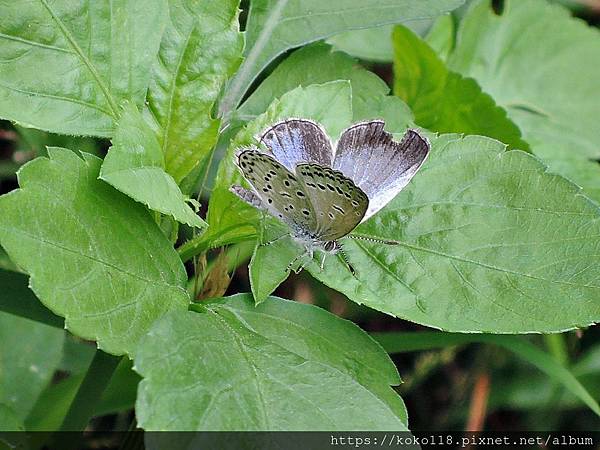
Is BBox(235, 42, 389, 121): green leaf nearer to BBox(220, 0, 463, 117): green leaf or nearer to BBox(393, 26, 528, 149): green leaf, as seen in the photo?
BBox(220, 0, 463, 117): green leaf

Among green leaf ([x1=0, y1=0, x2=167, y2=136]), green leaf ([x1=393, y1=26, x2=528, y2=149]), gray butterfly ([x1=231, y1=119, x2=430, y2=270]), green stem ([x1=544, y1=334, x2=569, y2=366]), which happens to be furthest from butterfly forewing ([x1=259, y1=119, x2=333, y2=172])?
green stem ([x1=544, y1=334, x2=569, y2=366])

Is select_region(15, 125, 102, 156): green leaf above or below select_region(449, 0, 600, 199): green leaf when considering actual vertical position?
below

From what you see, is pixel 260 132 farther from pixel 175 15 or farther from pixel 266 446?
pixel 266 446

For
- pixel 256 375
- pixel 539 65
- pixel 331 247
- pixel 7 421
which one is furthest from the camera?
pixel 539 65

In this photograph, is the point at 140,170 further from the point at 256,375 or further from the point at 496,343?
the point at 496,343

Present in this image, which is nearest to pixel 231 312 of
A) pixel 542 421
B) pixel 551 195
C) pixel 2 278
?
pixel 2 278

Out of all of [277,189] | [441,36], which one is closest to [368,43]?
[441,36]
